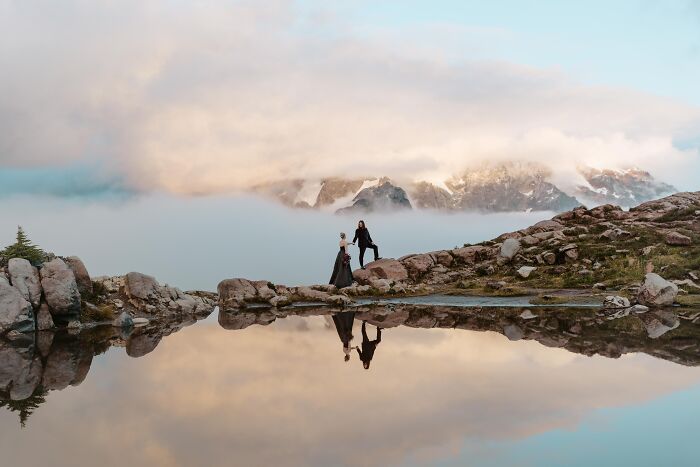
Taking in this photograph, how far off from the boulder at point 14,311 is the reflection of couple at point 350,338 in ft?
50.8

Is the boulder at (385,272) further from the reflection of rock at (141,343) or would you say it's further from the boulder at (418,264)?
the reflection of rock at (141,343)

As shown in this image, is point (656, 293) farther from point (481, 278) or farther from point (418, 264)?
point (418, 264)

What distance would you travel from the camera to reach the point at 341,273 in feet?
169

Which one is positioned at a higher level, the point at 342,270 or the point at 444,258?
the point at 444,258

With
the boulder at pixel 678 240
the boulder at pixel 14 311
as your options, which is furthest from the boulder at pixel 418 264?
the boulder at pixel 14 311

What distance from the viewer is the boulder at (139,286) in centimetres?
4131

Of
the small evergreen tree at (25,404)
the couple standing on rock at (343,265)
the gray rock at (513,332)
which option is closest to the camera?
the small evergreen tree at (25,404)

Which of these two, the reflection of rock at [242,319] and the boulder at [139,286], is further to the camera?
the boulder at [139,286]

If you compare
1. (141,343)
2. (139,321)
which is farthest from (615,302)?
(139,321)

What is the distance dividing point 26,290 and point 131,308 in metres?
7.67

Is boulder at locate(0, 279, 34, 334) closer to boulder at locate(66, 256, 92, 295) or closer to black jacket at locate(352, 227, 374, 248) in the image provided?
boulder at locate(66, 256, 92, 295)

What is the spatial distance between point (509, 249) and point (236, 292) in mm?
25757

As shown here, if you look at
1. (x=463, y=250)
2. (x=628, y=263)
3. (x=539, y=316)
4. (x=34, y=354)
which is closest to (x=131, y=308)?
(x=34, y=354)

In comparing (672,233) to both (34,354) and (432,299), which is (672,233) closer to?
(432,299)
